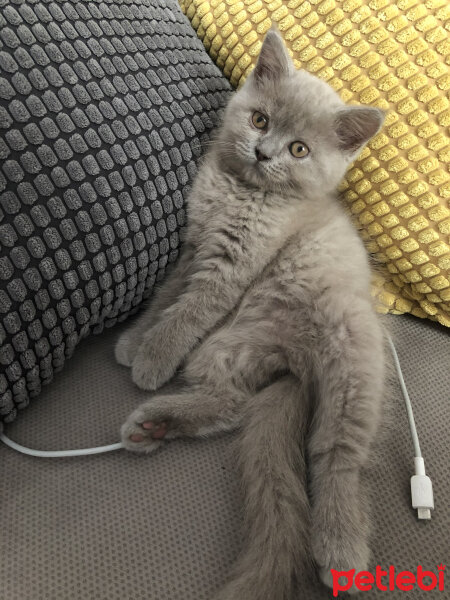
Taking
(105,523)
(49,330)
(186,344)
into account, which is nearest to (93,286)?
(49,330)

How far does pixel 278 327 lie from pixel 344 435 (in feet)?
0.83

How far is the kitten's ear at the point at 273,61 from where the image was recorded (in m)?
0.97

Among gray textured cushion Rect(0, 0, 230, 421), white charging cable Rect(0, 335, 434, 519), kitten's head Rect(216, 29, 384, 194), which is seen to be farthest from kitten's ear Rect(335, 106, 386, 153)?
white charging cable Rect(0, 335, 434, 519)

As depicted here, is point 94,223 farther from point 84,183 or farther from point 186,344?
point 186,344

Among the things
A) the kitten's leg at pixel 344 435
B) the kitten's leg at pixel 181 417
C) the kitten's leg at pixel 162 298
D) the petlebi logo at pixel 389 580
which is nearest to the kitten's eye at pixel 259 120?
the kitten's leg at pixel 162 298

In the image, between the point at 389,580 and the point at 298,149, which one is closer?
the point at 389,580

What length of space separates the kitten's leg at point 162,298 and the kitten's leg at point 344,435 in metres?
0.33

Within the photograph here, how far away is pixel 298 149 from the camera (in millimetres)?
999

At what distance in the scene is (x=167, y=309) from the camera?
0.98 m

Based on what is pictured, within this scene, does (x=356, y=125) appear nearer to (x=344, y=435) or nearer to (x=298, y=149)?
(x=298, y=149)

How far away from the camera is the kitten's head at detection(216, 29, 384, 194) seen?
98 centimetres

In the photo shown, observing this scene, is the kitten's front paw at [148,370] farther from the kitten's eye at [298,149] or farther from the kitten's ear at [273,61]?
the kitten's ear at [273,61]

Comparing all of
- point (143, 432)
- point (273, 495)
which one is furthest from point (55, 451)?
point (273, 495)

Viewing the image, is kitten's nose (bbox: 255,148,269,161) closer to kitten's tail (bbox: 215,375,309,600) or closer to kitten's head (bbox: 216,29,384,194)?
kitten's head (bbox: 216,29,384,194)
